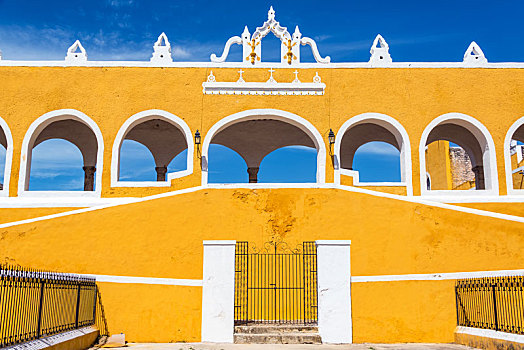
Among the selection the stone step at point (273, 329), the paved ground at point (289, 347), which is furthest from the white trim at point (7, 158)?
the stone step at point (273, 329)

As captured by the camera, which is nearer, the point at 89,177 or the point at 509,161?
the point at 509,161

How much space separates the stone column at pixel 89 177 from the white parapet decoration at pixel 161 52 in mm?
5429

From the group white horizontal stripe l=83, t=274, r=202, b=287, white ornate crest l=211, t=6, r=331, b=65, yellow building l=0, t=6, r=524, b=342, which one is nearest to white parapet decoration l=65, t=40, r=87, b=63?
yellow building l=0, t=6, r=524, b=342

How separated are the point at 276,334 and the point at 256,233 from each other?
227 centimetres

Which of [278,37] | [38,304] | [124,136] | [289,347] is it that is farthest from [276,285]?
[278,37]

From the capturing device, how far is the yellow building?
975 centimetres

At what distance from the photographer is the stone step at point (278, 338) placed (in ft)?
29.8

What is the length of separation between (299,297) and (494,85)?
9.26 metres

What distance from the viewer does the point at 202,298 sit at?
31.6 ft

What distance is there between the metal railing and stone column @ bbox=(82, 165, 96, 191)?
990cm

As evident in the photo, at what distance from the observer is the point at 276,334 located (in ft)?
30.1

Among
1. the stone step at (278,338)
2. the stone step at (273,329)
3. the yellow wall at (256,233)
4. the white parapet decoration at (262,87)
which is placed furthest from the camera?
the white parapet decoration at (262,87)

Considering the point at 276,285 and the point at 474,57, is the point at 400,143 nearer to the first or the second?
the point at 474,57

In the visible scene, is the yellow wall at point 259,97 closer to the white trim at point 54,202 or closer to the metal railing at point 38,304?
the white trim at point 54,202
